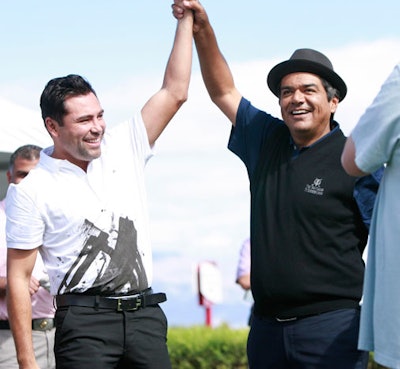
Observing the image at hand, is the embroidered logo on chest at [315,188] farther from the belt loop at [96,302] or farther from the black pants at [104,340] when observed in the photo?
the belt loop at [96,302]

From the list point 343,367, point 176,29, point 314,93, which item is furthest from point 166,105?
point 343,367

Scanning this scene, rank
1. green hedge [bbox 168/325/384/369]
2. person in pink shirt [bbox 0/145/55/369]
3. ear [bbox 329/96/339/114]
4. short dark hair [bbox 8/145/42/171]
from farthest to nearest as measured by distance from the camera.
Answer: green hedge [bbox 168/325/384/369], short dark hair [bbox 8/145/42/171], person in pink shirt [bbox 0/145/55/369], ear [bbox 329/96/339/114]

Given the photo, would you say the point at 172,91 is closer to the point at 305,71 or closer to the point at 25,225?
the point at 305,71

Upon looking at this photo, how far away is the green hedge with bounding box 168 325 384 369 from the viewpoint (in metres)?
11.9

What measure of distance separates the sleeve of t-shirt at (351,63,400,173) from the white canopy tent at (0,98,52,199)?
471 centimetres

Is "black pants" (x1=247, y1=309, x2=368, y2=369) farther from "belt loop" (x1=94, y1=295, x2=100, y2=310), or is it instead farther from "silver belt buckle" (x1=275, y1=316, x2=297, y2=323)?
"belt loop" (x1=94, y1=295, x2=100, y2=310)

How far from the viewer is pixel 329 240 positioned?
4781mm

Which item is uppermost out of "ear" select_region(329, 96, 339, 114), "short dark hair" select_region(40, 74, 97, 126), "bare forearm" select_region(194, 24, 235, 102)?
"bare forearm" select_region(194, 24, 235, 102)

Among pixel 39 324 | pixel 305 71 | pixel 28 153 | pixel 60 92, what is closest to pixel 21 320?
pixel 60 92

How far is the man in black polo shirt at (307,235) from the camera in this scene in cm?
479

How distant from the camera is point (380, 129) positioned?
12.5 feet

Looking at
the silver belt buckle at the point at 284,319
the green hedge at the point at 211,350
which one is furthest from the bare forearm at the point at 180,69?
the green hedge at the point at 211,350

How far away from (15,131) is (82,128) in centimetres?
348

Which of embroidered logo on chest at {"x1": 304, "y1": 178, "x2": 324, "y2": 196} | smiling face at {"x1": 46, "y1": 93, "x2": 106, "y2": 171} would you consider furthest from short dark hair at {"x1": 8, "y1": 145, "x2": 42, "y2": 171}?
embroidered logo on chest at {"x1": 304, "y1": 178, "x2": 324, "y2": 196}
